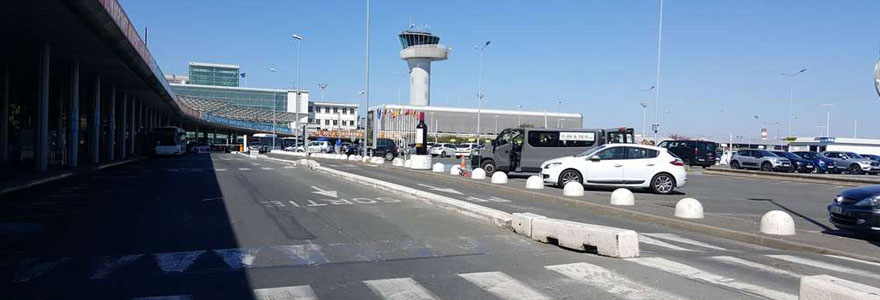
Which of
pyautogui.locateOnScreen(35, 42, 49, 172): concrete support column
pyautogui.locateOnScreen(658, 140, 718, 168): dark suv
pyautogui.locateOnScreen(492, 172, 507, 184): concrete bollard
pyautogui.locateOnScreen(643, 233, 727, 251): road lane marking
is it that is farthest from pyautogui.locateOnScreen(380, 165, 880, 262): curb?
pyautogui.locateOnScreen(658, 140, 718, 168): dark suv

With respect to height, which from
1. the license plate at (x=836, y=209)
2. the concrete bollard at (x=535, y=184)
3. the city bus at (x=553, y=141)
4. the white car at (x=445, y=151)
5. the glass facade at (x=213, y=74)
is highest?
the glass facade at (x=213, y=74)

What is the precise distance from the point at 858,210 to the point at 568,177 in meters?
10.6

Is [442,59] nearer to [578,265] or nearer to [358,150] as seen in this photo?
[358,150]

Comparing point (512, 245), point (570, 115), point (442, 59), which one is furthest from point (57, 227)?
point (570, 115)

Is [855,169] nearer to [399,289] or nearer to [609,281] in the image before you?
[609,281]

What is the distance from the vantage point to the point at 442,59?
13288 centimetres

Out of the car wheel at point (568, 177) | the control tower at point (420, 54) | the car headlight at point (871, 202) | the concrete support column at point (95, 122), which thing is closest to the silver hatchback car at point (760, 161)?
the car wheel at point (568, 177)

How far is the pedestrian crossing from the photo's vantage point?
21.6ft

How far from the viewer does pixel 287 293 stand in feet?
21.8

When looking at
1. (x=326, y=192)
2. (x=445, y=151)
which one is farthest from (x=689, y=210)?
(x=445, y=151)

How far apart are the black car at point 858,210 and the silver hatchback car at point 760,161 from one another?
32392 mm

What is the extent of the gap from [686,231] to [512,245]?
4.04 meters

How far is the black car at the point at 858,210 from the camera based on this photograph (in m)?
10.4

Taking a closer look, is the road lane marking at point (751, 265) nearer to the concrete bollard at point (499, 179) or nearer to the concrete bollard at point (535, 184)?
the concrete bollard at point (535, 184)
